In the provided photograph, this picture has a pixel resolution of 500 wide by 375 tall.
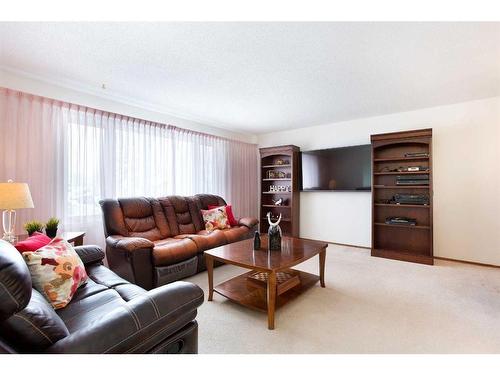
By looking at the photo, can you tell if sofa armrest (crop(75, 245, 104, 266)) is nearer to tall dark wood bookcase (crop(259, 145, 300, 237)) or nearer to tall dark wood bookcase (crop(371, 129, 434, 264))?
tall dark wood bookcase (crop(259, 145, 300, 237))

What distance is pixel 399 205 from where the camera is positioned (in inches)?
147

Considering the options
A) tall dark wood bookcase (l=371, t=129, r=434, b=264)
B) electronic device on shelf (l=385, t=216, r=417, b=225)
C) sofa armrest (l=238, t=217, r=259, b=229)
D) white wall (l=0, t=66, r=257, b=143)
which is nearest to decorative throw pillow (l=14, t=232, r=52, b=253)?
white wall (l=0, t=66, r=257, b=143)

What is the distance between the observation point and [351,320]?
202 cm

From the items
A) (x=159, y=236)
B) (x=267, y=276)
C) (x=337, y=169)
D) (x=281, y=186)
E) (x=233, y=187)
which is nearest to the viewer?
(x=267, y=276)

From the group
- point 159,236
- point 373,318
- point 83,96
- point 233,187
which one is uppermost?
point 83,96

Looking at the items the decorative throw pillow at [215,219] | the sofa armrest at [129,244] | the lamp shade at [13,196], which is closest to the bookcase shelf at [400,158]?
the decorative throw pillow at [215,219]

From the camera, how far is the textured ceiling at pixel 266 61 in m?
1.89

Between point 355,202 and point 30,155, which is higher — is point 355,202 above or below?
below

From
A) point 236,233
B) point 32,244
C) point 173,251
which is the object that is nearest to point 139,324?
point 32,244

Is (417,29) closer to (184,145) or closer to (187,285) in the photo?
(187,285)

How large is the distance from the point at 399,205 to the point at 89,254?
157 inches

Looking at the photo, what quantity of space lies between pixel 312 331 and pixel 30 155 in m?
3.26

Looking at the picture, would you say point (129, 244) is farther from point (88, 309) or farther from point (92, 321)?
point (92, 321)
